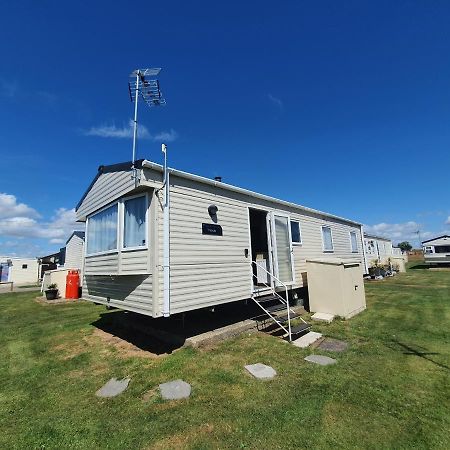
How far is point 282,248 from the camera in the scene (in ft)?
30.3

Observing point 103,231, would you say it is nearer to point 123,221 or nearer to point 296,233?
point 123,221

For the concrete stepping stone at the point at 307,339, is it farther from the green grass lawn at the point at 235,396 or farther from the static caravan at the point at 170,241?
the static caravan at the point at 170,241

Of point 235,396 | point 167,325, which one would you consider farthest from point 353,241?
point 235,396

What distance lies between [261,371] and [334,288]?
191 inches

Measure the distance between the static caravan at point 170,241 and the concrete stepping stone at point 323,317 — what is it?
4.02 ft

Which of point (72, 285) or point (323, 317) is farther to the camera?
point (72, 285)

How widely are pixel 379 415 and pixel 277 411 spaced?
4.19ft

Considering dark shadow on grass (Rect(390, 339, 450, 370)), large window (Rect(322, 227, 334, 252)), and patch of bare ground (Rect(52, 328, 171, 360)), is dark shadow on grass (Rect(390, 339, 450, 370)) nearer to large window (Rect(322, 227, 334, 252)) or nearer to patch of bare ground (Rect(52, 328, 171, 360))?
patch of bare ground (Rect(52, 328, 171, 360))

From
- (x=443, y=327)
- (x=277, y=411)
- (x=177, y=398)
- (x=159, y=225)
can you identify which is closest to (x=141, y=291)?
(x=159, y=225)

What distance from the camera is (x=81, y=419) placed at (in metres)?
3.63

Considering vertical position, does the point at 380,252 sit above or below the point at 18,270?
below

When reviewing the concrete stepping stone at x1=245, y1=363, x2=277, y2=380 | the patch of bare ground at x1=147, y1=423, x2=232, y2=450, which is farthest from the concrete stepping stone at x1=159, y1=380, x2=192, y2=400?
the concrete stepping stone at x1=245, y1=363, x2=277, y2=380

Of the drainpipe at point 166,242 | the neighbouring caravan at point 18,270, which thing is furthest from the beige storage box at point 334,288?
the neighbouring caravan at point 18,270

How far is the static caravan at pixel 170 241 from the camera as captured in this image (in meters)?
5.84
